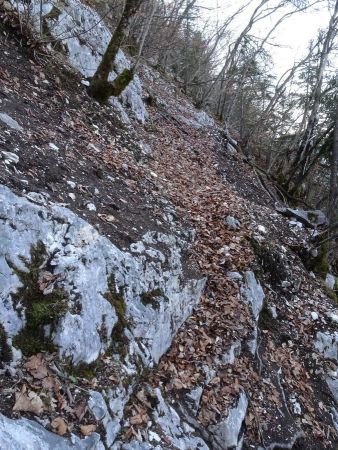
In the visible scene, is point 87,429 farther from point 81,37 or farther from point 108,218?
point 81,37

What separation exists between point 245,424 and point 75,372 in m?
2.07

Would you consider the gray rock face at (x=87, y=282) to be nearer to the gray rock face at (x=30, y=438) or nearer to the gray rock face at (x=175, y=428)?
the gray rock face at (x=175, y=428)

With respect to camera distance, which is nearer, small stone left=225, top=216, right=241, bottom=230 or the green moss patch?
the green moss patch

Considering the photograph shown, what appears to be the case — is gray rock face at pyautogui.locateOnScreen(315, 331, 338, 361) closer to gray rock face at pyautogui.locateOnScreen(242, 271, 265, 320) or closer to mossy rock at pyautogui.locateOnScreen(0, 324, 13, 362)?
gray rock face at pyautogui.locateOnScreen(242, 271, 265, 320)

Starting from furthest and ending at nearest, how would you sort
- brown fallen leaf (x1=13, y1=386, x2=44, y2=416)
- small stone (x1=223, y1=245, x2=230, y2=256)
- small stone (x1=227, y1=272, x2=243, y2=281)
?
small stone (x1=223, y1=245, x2=230, y2=256) → small stone (x1=227, y1=272, x2=243, y2=281) → brown fallen leaf (x1=13, y1=386, x2=44, y2=416)

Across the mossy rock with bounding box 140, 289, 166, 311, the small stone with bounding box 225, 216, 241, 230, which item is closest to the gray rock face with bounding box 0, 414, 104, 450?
the mossy rock with bounding box 140, 289, 166, 311

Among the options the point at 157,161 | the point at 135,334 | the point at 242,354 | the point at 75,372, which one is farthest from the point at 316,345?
the point at 157,161

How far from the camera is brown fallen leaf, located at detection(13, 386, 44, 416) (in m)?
2.16

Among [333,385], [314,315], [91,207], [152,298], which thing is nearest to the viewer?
[152,298]

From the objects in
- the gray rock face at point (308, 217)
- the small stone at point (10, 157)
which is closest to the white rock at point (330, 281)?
the gray rock face at point (308, 217)

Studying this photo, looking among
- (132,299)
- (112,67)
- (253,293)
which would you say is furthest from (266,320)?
(112,67)

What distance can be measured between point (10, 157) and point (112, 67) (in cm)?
430

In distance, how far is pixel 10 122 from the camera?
427 cm

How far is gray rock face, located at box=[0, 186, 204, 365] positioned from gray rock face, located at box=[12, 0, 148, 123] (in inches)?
178
